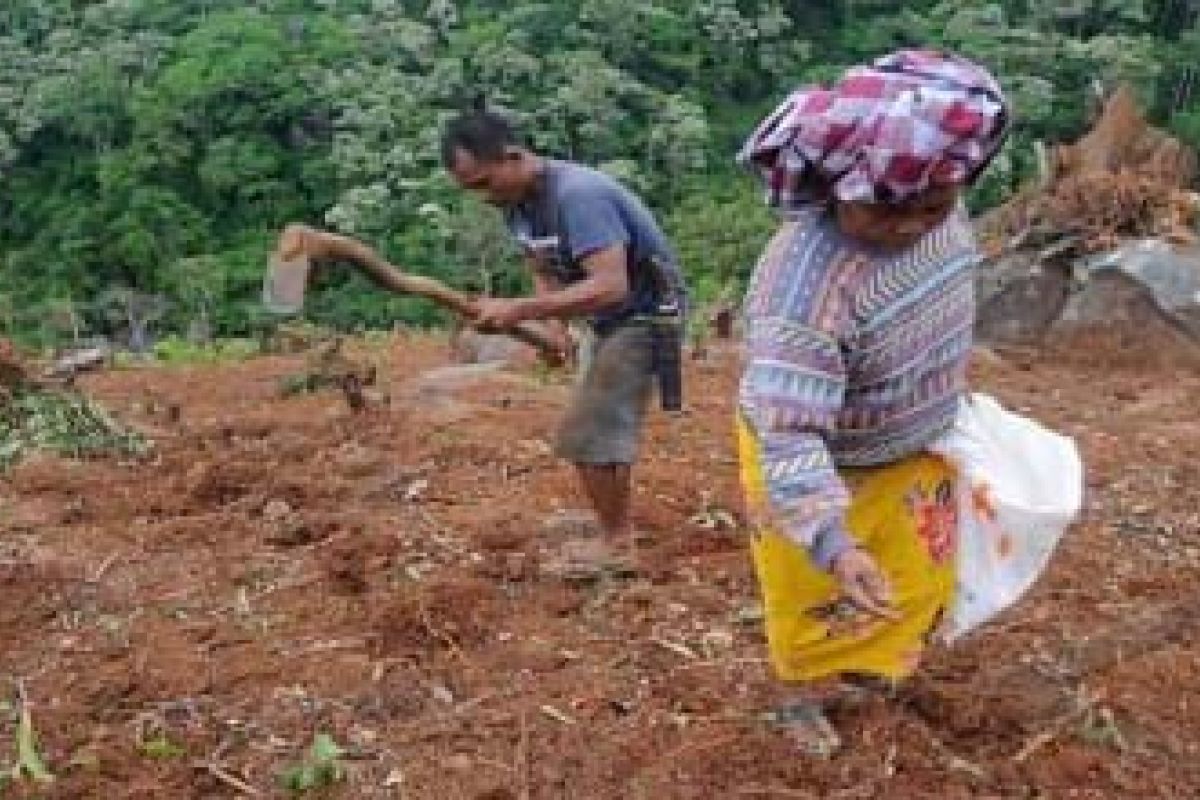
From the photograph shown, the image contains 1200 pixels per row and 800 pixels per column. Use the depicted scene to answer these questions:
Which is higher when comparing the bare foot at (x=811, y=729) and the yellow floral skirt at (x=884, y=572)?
the yellow floral skirt at (x=884, y=572)

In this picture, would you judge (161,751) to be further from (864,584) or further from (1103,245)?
(1103,245)

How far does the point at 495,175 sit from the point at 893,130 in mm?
1604

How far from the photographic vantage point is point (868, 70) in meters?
2.44

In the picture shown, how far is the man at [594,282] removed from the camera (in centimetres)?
373

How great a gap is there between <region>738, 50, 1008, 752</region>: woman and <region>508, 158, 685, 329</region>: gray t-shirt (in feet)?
3.77

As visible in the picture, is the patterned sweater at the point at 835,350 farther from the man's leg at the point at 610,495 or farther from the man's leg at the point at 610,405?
the man's leg at the point at 610,495

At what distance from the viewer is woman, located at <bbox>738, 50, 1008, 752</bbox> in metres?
2.38

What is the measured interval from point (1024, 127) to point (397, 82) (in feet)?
31.1

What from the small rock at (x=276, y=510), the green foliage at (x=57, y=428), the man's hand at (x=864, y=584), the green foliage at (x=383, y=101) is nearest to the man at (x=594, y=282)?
the small rock at (x=276, y=510)

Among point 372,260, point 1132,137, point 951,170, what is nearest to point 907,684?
point 951,170

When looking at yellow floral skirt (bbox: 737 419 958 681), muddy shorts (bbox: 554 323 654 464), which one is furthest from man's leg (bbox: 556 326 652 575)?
yellow floral skirt (bbox: 737 419 958 681)

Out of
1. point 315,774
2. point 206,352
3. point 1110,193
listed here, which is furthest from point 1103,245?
point 206,352

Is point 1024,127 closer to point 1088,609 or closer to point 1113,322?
point 1113,322

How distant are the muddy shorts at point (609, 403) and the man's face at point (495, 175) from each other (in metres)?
0.40
